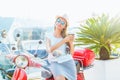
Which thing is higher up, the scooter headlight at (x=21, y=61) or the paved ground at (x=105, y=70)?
the scooter headlight at (x=21, y=61)

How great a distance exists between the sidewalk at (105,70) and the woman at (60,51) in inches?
19.9

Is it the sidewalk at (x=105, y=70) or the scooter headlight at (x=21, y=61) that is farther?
the sidewalk at (x=105, y=70)

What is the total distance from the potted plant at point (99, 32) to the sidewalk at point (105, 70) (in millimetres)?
216

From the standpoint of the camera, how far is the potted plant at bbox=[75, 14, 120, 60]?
343 cm

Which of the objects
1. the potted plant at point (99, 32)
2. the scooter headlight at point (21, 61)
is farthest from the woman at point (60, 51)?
the potted plant at point (99, 32)

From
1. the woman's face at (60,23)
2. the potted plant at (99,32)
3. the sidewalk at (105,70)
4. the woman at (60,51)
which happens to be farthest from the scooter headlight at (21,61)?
the sidewalk at (105,70)

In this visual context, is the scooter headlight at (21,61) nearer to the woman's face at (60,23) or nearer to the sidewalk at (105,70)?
the woman's face at (60,23)

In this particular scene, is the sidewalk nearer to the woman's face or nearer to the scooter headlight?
the woman's face

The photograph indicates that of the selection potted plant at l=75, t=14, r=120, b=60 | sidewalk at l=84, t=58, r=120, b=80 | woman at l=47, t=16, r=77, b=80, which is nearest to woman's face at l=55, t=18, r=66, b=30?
woman at l=47, t=16, r=77, b=80

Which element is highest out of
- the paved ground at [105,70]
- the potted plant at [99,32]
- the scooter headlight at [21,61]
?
the potted plant at [99,32]

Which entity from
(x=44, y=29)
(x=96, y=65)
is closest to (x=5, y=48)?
(x=44, y=29)

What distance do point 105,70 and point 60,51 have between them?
88 centimetres

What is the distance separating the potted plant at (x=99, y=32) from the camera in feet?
11.3

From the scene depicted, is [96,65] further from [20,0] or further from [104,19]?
[20,0]
